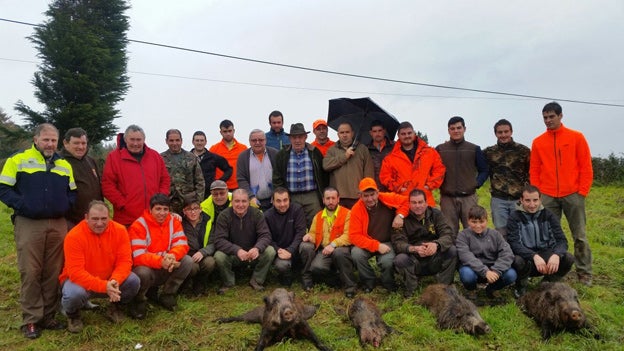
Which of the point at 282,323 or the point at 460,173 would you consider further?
the point at 460,173

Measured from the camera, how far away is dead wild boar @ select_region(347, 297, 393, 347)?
464 centimetres

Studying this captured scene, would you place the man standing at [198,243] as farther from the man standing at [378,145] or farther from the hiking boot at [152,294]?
the man standing at [378,145]

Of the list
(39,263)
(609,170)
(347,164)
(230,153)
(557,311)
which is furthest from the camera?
(609,170)

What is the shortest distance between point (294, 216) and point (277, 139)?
2198mm

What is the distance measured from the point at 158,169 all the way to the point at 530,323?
5.48m

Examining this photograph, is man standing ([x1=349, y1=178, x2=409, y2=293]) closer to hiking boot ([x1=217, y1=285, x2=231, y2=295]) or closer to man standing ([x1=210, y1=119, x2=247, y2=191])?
hiking boot ([x1=217, y1=285, x2=231, y2=295])

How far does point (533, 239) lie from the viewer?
603 centimetres

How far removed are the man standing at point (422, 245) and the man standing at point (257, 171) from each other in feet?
8.11

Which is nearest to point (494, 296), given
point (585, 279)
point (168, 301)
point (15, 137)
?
point (585, 279)

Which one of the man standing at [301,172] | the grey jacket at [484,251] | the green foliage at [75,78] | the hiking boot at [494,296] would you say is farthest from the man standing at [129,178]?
the green foliage at [75,78]

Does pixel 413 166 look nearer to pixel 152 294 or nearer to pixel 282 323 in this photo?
pixel 282 323

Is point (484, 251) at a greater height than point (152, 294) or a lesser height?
greater

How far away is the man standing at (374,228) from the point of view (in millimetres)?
6203

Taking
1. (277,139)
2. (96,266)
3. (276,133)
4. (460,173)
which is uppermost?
(276,133)
